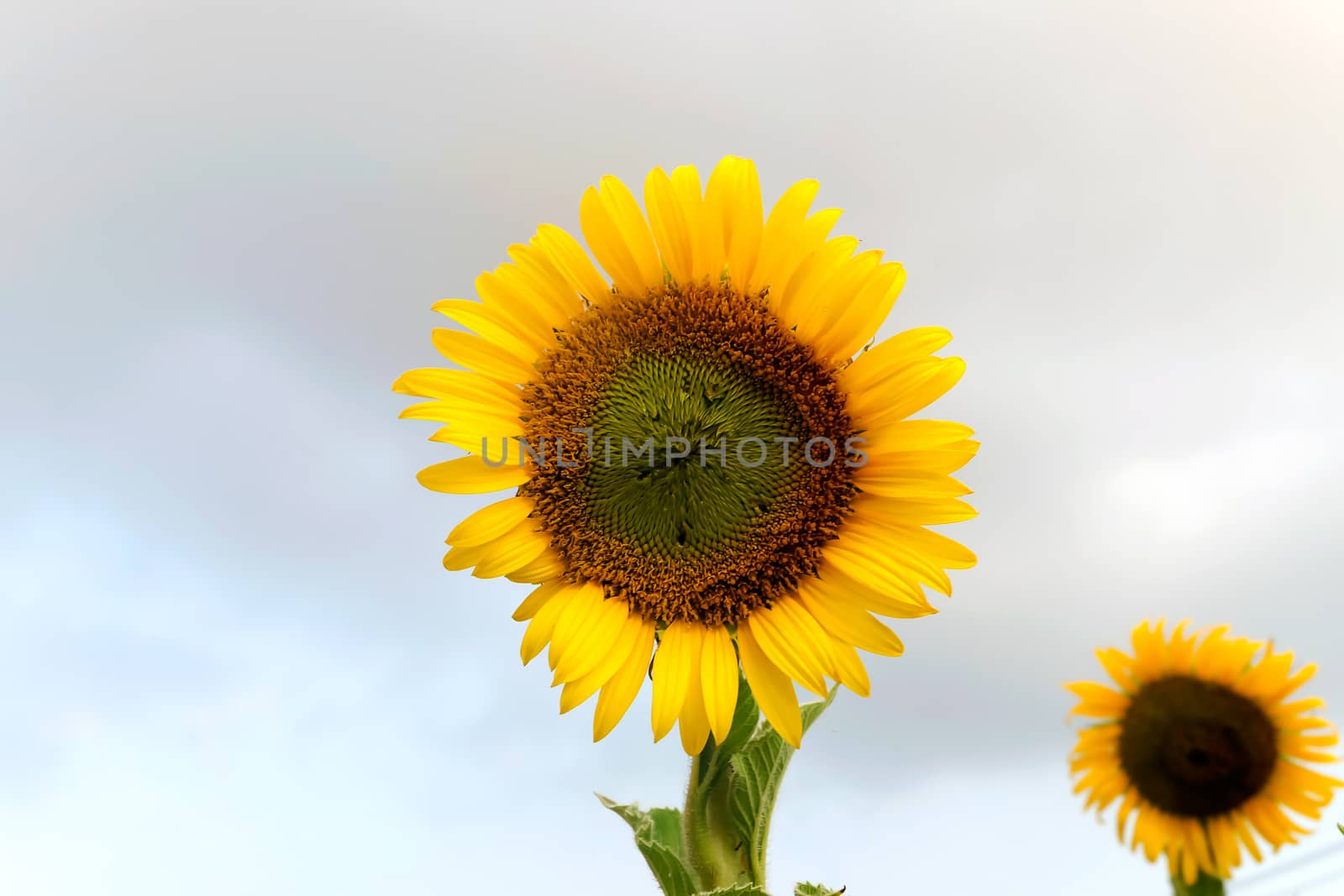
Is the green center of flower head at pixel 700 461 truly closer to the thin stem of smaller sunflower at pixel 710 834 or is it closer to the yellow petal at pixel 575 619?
the yellow petal at pixel 575 619

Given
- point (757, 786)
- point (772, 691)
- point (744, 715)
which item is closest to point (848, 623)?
point (772, 691)

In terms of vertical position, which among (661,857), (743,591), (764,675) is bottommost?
(661,857)

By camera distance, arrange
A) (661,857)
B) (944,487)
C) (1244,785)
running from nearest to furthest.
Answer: (1244,785) < (944,487) < (661,857)

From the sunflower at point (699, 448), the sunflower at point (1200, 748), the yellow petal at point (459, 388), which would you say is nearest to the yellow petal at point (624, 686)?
the sunflower at point (699, 448)

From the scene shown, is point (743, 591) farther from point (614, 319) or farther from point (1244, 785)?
point (1244, 785)

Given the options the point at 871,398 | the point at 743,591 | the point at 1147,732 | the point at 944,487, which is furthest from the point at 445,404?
the point at 1147,732

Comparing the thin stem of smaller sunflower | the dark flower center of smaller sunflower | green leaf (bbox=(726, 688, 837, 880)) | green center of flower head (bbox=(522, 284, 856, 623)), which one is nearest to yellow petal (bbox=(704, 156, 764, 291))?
green center of flower head (bbox=(522, 284, 856, 623))

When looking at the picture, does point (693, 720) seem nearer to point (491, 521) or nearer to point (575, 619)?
point (575, 619)
